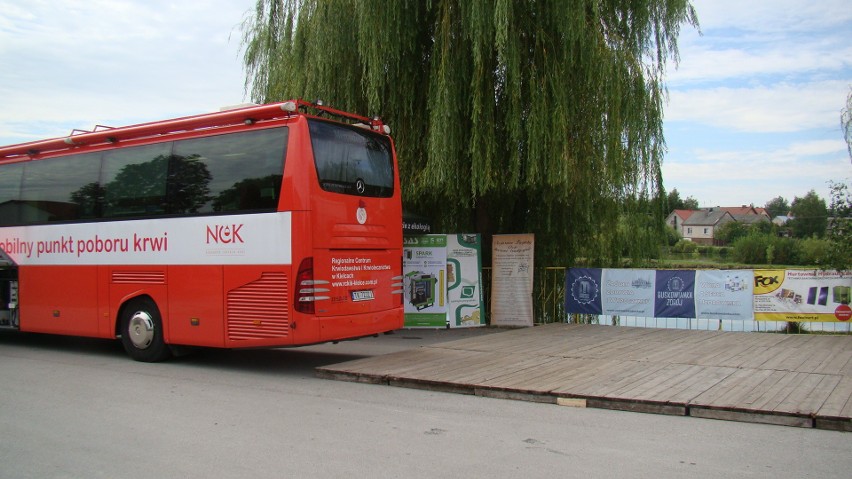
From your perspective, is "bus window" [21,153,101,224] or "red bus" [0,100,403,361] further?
"bus window" [21,153,101,224]

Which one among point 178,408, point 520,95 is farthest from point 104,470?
point 520,95

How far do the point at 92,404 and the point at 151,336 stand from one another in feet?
9.69

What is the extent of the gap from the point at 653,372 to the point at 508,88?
20.9ft

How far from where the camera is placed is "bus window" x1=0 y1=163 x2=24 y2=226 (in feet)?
41.8

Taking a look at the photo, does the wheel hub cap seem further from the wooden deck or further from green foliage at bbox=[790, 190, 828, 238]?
green foliage at bbox=[790, 190, 828, 238]

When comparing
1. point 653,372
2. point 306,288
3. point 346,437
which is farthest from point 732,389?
point 306,288

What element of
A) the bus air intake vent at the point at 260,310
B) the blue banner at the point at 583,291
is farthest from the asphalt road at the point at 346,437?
the blue banner at the point at 583,291

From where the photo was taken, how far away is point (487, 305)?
16172 mm

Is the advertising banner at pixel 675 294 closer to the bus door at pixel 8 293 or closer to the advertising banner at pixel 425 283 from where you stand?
the advertising banner at pixel 425 283

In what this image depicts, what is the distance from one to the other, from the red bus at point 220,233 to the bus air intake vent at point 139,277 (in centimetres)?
2

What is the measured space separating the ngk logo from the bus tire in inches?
65.9

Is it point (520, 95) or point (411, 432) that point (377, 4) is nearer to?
point (520, 95)

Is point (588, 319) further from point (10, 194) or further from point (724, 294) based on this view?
point (10, 194)

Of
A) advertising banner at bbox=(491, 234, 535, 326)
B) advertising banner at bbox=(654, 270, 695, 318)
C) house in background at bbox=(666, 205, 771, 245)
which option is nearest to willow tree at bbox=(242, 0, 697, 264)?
advertising banner at bbox=(491, 234, 535, 326)
